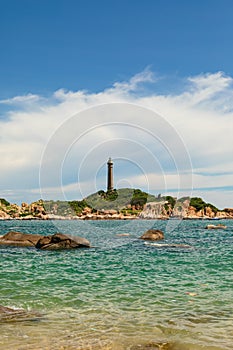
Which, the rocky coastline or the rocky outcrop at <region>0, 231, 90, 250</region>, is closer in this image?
the rocky outcrop at <region>0, 231, 90, 250</region>

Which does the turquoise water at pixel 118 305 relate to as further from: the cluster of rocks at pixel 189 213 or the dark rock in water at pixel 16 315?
the cluster of rocks at pixel 189 213

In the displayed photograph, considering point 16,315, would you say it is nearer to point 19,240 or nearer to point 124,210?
point 19,240

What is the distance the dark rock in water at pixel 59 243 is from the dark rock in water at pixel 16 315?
1990cm

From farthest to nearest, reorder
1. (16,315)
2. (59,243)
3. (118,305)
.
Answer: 1. (59,243)
2. (118,305)
3. (16,315)

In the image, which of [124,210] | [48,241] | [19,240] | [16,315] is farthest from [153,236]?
[124,210]

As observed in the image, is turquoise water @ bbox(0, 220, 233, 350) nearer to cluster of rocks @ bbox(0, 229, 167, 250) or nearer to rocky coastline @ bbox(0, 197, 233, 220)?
cluster of rocks @ bbox(0, 229, 167, 250)

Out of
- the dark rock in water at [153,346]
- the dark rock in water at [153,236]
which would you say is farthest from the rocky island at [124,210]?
the dark rock in water at [153,346]

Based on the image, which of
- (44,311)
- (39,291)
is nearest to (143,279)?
(39,291)

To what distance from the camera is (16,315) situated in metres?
10.2

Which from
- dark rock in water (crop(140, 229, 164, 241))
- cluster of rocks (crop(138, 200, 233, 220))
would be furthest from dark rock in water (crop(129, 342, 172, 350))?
cluster of rocks (crop(138, 200, 233, 220))

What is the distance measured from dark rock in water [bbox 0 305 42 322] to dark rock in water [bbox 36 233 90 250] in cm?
1990

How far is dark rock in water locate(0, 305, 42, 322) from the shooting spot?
984cm

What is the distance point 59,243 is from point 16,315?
68.6 feet

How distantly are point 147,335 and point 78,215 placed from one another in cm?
14606
